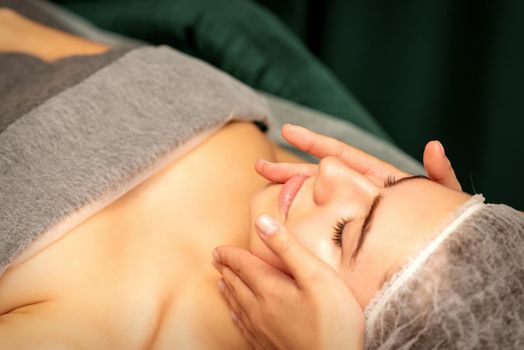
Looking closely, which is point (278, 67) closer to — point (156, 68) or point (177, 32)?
point (177, 32)

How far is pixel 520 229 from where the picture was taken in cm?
85

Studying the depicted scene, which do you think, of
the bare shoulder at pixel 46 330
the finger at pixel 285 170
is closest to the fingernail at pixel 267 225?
the finger at pixel 285 170

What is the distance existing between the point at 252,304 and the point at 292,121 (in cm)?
74

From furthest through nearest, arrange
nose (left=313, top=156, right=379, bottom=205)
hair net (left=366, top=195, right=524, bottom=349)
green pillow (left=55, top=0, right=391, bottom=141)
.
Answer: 1. green pillow (left=55, top=0, right=391, bottom=141)
2. nose (left=313, top=156, right=379, bottom=205)
3. hair net (left=366, top=195, right=524, bottom=349)

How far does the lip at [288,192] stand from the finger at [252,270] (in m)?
0.08

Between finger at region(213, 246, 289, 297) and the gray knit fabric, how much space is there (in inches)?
9.2

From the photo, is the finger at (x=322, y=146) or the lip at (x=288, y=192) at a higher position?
the finger at (x=322, y=146)

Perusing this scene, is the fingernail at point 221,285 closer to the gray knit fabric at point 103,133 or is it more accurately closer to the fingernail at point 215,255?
the fingernail at point 215,255

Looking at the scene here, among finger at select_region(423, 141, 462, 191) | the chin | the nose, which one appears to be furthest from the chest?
finger at select_region(423, 141, 462, 191)

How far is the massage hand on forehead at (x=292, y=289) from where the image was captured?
80 cm

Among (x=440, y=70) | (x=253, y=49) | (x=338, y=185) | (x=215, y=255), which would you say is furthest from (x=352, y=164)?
(x=440, y=70)

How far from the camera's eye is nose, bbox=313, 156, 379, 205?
90 centimetres

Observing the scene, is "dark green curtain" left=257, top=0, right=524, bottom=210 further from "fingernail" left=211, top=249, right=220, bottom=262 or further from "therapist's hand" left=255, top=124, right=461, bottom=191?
"fingernail" left=211, top=249, right=220, bottom=262

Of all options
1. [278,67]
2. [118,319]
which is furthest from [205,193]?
[278,67]
